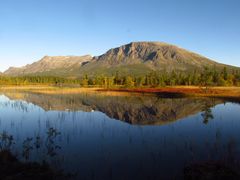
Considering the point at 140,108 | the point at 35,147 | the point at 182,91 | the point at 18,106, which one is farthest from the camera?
the point at 182,91

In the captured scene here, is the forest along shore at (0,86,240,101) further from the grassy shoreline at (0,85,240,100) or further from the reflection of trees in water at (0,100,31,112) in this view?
the reflection of trees in water at (0,100,31,112)

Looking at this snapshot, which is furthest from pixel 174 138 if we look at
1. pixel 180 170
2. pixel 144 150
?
pixel 180 170

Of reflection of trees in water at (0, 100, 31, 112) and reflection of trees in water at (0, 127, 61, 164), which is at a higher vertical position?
reflection of trees in water at (0, 127, 61, 164)

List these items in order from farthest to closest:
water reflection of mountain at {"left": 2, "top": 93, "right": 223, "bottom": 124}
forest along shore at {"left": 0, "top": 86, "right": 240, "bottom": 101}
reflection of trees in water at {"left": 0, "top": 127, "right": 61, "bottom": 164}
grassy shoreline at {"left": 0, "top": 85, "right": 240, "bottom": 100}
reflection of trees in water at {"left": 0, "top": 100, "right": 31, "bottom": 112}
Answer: grassy shoreline at {"left": 0, "top": 85, "right": 240, "bottom": 100} < forest along shore at {"left": 0, "top": 86, "right": 240, "bottom": 101} < reflection of trees in water at {"left": 0, "top": 100, "right": 31, "bottom": 112} < water reflection of mountain at {"left": 2, "top": 93, "right": 223, "bottom": 124} < reflection of trees in water at {"left": 0, "top": 127, "right": 61, "bottom": 164}

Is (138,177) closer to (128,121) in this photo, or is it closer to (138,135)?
(138,135)

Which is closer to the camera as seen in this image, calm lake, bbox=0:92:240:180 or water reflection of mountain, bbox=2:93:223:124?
calm lake, bbox=0:92:240:180

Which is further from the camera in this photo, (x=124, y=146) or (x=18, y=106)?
(x=18, y=106)

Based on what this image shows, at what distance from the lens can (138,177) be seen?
716 inches

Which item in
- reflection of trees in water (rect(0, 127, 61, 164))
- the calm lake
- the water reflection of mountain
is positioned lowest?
the water reflection of mountain

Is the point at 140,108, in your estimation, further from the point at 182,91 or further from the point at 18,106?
the point at 182,91

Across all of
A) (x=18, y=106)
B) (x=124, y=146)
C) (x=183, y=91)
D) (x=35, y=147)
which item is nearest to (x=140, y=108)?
(x=18, y=106)

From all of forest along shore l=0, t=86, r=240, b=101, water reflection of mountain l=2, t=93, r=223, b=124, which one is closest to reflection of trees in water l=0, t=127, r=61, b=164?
water reflection of mountain l=2, t=93, r=223, b=124

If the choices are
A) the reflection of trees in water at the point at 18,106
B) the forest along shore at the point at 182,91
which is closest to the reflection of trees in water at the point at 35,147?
the reflection of trees in water at the point at 18,106

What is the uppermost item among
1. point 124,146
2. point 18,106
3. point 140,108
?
point 124,146
